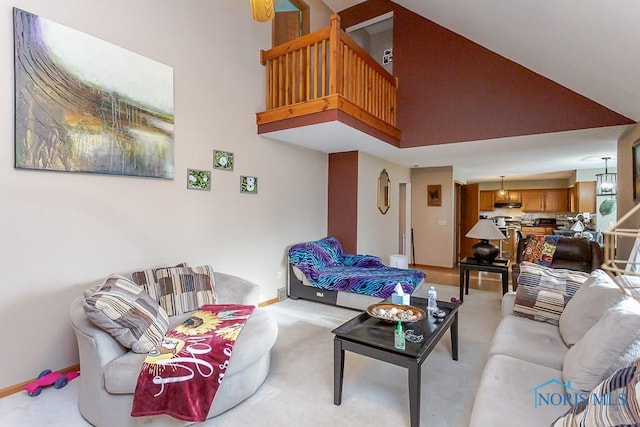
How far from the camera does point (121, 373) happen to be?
5.56ft

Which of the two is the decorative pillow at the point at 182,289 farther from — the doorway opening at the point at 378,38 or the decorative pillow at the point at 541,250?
the doorway opening at the point at 378,38

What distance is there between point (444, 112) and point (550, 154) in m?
2.23

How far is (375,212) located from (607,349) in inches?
171

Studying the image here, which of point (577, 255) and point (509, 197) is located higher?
point (509, 197)

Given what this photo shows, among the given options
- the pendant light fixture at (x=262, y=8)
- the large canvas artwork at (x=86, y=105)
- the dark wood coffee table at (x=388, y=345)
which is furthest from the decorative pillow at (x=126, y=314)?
the pendant light fixture at (x=262, y=8)

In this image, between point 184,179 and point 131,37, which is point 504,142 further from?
point 131,37

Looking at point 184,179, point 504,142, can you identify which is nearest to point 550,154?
point 504,142

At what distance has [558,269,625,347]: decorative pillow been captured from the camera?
1.79 metres

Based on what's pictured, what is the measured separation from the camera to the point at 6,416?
6.29ft

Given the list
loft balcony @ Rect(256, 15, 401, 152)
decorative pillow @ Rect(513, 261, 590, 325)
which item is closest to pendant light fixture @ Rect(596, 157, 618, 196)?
loft balcony @ Rect(256, 15, 401, 152)

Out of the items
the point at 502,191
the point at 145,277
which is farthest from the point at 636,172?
the point at 502,191

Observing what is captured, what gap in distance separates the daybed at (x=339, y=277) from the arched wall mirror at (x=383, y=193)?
1384mm

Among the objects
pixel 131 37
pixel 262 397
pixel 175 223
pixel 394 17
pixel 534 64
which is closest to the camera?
pixel 262 397

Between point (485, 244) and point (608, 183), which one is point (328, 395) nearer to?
point (485, 244)
